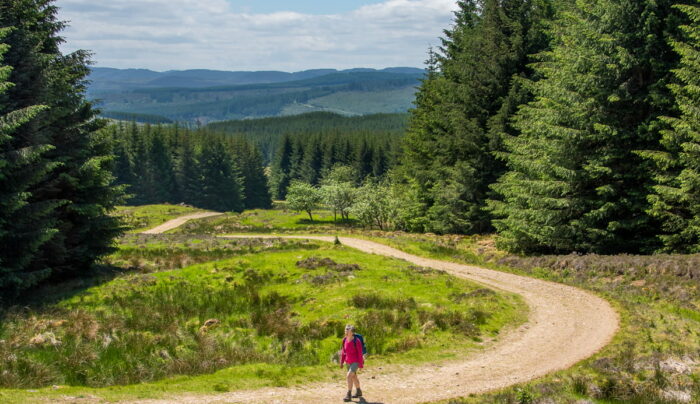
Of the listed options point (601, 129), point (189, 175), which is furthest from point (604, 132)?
point (189, 175)

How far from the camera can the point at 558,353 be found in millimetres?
13836

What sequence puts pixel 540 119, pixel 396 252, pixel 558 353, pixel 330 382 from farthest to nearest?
pixel 396 252
pixel 540 119
pixel 558 353
pixel 330 382

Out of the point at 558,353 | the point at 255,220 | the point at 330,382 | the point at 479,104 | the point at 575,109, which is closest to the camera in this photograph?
the point at 330,382

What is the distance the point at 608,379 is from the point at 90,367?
1246 cm

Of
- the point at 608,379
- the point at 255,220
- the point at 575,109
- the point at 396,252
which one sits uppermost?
the point at 575,109

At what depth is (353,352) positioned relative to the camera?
1130cm

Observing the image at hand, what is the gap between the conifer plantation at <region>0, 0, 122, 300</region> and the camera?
18.7 metres

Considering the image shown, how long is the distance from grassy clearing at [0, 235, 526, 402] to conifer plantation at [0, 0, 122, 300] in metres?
2.49

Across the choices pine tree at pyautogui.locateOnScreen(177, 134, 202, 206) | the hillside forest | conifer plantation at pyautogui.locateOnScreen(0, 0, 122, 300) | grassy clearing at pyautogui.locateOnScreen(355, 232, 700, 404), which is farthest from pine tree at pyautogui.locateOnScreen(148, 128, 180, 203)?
grassy clearing at pyautogui.locateOnScreen(355, 232, 700, 404)

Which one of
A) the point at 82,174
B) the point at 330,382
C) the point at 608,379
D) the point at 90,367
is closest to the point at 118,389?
the point at 90,367

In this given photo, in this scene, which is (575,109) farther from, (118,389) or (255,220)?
(255,220)

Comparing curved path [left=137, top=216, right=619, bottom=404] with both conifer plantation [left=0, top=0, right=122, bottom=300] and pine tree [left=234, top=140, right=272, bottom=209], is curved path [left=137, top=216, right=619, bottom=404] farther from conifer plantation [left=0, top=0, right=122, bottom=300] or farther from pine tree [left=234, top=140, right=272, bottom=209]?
pine tree [left=234, top=140, right=272, bottom=209]

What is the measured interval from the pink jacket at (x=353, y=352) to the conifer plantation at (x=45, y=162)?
45.2 feet

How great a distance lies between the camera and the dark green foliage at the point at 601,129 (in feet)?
78.2
